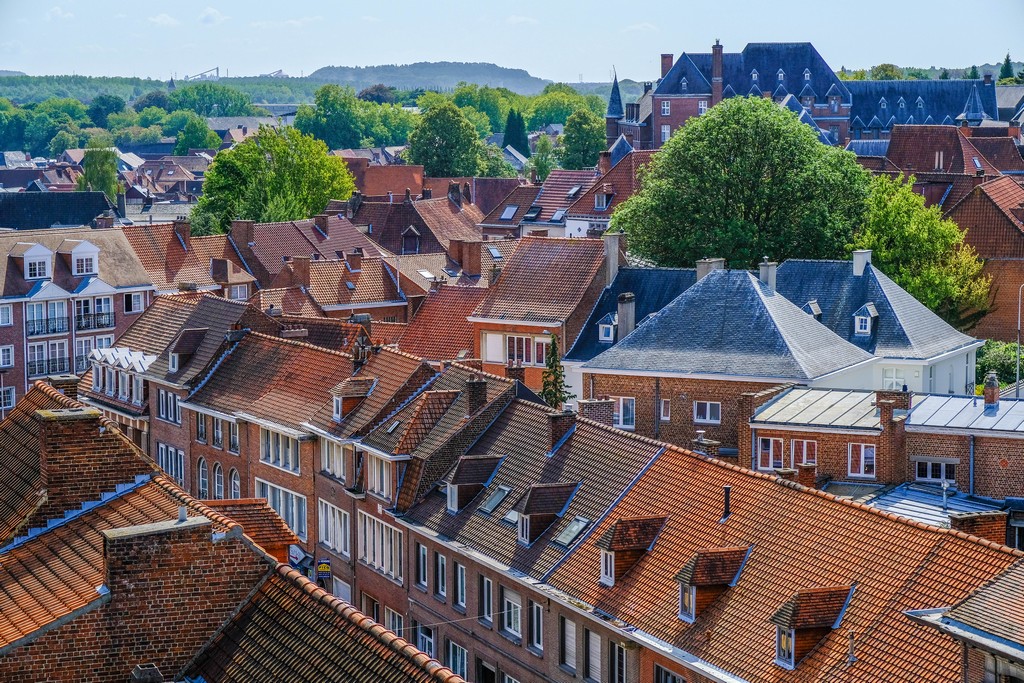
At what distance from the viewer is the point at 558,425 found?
37375mm

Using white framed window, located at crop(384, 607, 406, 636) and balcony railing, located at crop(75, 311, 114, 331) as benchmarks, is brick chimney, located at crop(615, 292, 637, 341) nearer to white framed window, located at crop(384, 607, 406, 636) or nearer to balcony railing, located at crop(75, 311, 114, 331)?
white framed window, located at crop(384, 607, 406, 636)

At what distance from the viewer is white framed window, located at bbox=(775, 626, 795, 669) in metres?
26.3

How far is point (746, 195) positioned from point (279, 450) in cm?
2763

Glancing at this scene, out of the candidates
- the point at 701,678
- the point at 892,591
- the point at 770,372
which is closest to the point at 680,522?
the point at 701,678

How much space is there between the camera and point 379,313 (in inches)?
2948

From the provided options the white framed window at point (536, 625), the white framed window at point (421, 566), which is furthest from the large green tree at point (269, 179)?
the white framed window at point (536, 625)

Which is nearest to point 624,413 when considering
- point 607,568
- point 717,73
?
point 607,568

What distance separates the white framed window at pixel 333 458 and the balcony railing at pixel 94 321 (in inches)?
1203

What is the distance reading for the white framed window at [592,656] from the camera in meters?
31.6

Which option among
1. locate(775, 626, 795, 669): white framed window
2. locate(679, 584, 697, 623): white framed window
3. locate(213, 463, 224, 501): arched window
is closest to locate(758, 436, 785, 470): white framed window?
locate(679, 584, 697, 623): white framed window

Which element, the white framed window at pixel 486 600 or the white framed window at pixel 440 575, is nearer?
the white framed window at pixel 486 600

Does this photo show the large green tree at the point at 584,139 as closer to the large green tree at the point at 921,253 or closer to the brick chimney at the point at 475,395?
the large green tree at the point at 921,253

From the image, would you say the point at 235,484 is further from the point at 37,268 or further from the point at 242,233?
the point at 242,233

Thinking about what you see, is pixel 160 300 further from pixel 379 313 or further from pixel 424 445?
pixel 424 445
